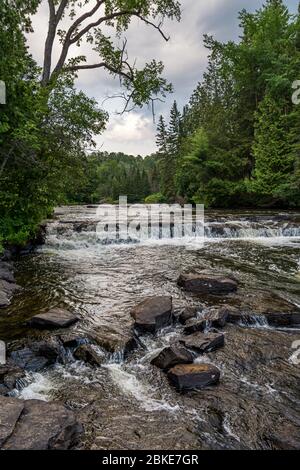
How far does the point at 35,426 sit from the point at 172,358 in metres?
2.17

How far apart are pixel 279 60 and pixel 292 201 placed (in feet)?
41.0

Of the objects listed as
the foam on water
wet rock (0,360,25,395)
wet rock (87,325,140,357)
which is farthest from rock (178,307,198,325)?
wet rock (0,360,25,395)

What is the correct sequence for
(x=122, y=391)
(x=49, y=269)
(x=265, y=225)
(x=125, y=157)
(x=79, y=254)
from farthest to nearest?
(x=125, y=157) < (x=265, y=225) < (x=79, y=254) < (x=49, y=269) < (x=122, y=391)

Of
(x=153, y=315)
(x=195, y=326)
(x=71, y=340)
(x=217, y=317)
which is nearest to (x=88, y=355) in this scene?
(x=71, y=340)

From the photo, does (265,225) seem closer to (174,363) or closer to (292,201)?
(292,201)

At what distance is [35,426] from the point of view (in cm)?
320

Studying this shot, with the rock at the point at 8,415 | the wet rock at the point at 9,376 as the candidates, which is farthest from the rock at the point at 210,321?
the rock at the point at 8,415

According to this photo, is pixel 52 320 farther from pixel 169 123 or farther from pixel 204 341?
pixel 169 123

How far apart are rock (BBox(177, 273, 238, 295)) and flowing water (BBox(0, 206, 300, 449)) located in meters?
0.28

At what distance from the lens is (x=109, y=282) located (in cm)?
922

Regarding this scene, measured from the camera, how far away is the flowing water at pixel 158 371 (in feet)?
11.8

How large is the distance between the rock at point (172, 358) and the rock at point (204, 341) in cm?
27

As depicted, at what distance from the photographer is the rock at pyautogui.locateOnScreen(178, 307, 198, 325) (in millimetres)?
6445

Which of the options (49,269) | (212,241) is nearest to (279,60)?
(212,241)
